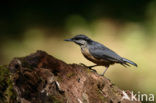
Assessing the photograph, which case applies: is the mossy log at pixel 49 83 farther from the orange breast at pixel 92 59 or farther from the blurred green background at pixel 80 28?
the blurred green background at pixel 80 28

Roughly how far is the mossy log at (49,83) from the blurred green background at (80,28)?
3060 millimetres

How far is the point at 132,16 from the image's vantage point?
7.15 meters

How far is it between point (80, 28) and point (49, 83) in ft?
13.5

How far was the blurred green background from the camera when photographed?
21.1 feet

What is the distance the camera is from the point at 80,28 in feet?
22.3

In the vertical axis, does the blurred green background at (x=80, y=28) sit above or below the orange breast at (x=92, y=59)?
above

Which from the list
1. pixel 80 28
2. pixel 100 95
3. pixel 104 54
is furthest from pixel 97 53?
pixel 80 28

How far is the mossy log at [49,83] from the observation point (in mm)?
2619

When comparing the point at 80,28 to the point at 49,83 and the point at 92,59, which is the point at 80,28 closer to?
the point at 92,59

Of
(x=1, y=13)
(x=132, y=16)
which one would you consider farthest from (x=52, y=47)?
(x=132, y=16)

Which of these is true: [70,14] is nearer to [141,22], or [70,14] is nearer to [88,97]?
[141,22]

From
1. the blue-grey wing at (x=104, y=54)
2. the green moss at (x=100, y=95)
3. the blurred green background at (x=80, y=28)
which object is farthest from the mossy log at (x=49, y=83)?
the blurred green background at (x=80, y=28)

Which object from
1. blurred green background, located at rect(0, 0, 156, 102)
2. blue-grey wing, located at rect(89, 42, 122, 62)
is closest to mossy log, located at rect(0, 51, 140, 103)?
blue-grey wing, located at rect(89, 42, 122, 62)

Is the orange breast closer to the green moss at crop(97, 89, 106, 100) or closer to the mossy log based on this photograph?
the mossy log
